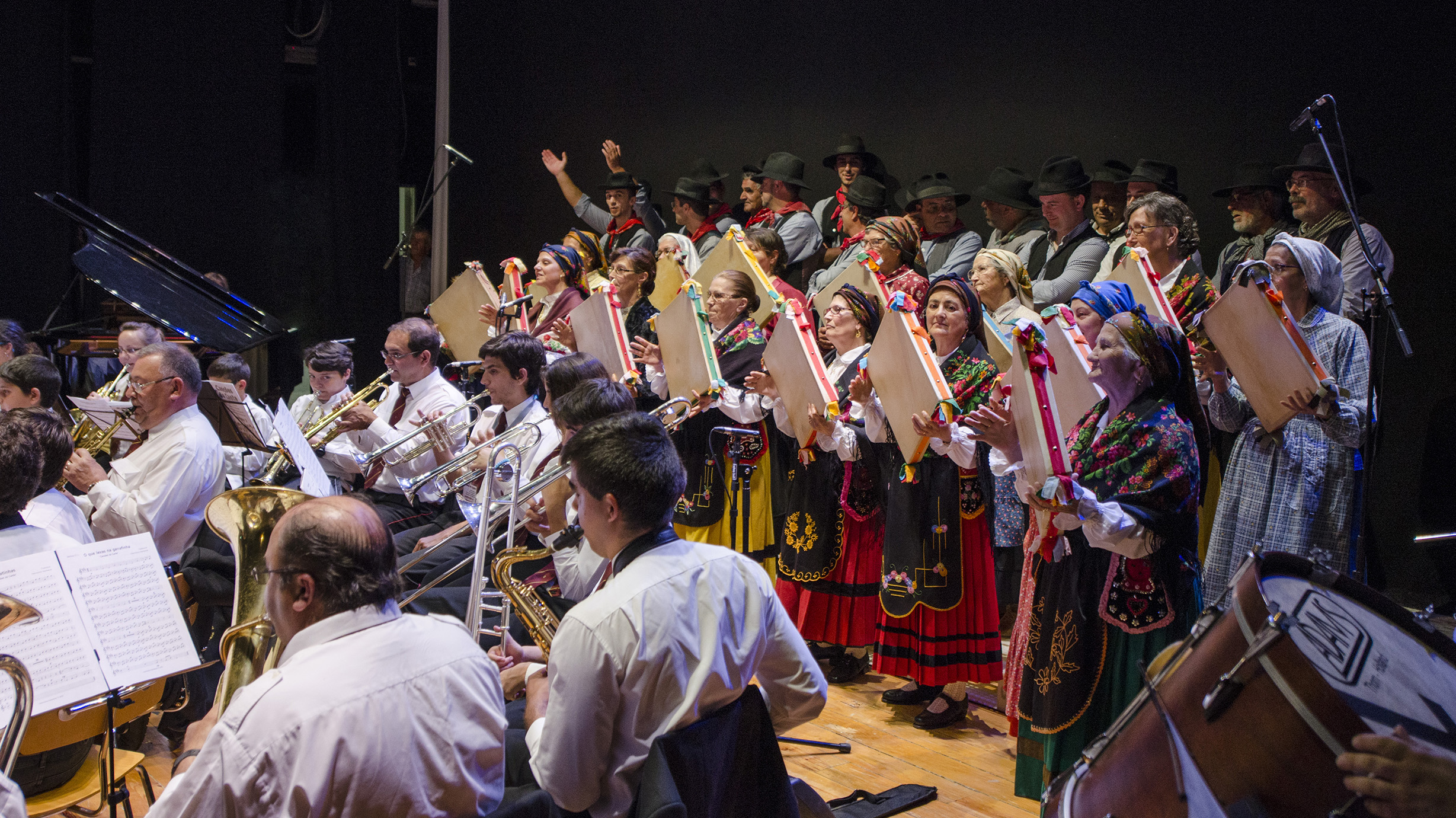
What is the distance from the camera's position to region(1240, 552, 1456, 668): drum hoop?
4.09 ft

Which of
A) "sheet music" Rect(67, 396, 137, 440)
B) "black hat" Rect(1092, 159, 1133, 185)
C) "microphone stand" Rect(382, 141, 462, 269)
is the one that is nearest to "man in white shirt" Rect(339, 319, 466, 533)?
"sheet music" Rect(67, 396, 137, 440)

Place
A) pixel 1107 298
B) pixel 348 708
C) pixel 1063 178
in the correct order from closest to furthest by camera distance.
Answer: pixel 348 708 → pixel 1107 298 → pixel 1063 178

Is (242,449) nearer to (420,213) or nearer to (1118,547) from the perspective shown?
(1118,547)

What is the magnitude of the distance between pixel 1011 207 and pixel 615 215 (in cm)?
323

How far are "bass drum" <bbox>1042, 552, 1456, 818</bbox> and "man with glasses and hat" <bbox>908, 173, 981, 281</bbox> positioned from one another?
387cm

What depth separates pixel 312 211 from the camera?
31.5 ft

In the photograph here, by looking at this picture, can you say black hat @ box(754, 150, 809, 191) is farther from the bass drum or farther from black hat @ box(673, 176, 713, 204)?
the bass drum

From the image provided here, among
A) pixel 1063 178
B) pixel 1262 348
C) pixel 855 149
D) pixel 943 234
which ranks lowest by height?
pixel 1262 348

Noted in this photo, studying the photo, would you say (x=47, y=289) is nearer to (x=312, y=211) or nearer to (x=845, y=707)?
(x=312, y=211)

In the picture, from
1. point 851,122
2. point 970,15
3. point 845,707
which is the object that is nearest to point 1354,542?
point 845,707

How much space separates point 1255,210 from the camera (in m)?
4.45

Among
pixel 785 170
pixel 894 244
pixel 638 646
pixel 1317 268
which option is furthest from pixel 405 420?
pixel 1317 268

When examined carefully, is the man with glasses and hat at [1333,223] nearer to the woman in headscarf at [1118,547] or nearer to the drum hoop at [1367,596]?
the woman in headscarf at [1118,547]

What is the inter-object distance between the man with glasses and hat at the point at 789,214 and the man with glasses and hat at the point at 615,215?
101 centimetres
